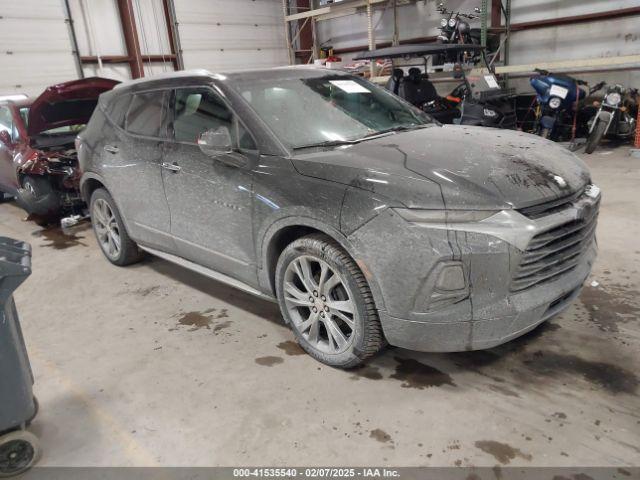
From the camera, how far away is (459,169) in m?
2.22

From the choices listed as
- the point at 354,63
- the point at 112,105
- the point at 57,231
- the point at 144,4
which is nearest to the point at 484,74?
the point at 354,63

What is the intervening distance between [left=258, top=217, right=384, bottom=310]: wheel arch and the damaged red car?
3.74m

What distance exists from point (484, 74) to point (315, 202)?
673 centimetres

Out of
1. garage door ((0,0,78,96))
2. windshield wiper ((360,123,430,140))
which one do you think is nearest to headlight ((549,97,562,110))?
windshield wiper ((360,123,430,140))

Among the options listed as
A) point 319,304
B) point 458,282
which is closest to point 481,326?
point 458,282

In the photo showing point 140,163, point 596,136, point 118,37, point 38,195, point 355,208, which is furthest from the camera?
point 118,37

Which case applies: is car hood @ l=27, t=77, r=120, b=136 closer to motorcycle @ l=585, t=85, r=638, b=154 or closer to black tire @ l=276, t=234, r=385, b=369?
black tire @ l=276, t=234, r=385, b=369

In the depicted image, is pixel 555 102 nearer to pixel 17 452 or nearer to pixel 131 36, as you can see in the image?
pixel 17 452

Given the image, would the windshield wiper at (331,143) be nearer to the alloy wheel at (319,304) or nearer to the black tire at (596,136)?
the alloy wheel at (319,304)

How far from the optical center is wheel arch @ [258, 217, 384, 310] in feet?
7.27

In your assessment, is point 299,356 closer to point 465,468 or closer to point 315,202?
point 315,202

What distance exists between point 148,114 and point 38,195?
9.42 ft

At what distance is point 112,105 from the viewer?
388cm

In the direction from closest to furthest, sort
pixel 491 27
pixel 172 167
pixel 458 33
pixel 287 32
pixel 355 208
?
pixel 355 208 < pixel 172 167 < pixel 458 33 < pixel 491 27 < pixel 287 32
